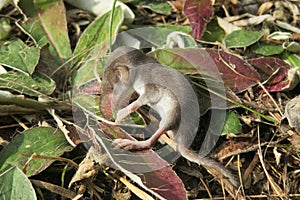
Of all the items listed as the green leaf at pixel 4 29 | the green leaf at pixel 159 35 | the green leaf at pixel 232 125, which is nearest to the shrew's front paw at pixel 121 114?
the green leaf at pixel 232 125

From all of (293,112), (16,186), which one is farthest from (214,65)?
(16,186)

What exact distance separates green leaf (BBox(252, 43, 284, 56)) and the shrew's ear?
0.69m

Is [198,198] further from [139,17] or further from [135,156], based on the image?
[139,17]

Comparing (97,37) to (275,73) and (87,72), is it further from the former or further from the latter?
(275,73)

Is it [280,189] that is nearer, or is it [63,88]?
[280,189]

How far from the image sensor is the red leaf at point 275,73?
2229mm

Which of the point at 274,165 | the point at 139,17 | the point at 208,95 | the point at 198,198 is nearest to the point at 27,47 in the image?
the point at 139,17

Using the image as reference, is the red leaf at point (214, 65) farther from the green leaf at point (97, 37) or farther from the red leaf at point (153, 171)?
the red leaf at point (153, 171)

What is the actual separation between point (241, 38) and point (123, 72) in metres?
0.67

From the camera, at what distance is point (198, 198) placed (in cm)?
196

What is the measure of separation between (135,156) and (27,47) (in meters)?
0.72

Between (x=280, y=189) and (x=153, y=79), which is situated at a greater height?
(x=153, y=79)

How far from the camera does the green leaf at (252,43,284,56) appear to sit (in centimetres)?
239

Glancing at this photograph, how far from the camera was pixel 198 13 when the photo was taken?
2.48 metres
